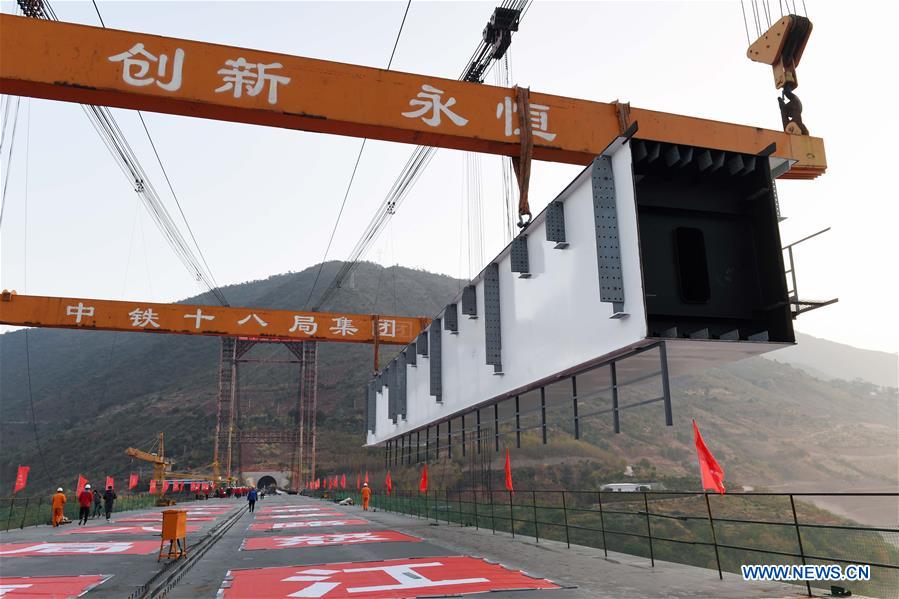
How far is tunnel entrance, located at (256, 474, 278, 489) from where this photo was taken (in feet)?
293

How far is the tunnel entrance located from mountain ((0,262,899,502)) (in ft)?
7.44

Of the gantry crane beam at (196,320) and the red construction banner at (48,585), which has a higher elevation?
the gantry crane beam at (196,320)

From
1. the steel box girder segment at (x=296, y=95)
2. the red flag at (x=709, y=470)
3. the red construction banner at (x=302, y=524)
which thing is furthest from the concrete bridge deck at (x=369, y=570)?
the steel box girder segment at (x=296, y=95)

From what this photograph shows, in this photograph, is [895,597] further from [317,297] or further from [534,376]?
[317,297]

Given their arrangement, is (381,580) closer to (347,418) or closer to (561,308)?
(561,308)

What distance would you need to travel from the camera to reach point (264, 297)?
18950 cm

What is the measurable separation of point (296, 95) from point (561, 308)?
687cm

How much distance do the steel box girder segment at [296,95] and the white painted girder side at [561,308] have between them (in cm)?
290

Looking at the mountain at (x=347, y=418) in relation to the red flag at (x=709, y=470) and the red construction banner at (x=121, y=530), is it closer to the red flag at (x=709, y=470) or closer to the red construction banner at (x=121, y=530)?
the red construction banner at (x=121, y=530)

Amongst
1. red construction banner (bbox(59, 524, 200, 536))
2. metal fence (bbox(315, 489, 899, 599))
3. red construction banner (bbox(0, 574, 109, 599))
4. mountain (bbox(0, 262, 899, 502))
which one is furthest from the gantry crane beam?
mountain (bbox(0, 262, 899, 502))

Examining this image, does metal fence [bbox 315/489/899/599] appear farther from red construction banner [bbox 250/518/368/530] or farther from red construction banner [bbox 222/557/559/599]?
red construction banner [bbox 222/557/559/599]

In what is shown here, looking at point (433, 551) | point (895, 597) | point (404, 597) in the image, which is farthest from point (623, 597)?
point (895, 597)

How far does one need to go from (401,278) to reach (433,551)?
615 feet

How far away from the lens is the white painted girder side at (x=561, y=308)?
29.0 feet
